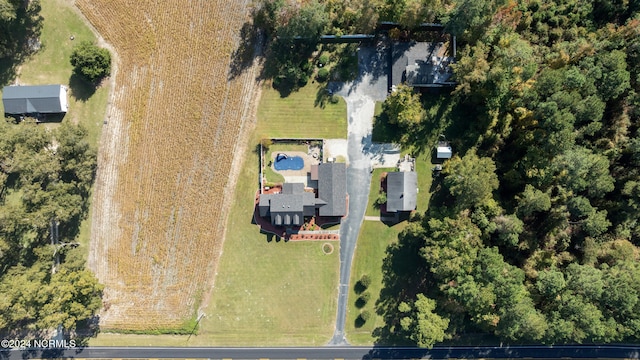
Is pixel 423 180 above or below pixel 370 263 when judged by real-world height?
above

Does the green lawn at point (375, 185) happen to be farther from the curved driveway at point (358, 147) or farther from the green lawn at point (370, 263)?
the green lawn at point (370, 263)

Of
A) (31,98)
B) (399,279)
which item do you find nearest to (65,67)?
(31,98)

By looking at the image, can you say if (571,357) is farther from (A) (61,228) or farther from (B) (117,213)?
(A) (61,228)

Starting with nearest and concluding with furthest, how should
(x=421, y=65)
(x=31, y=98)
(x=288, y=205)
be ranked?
(x=31, y=98) → (x=288, y=205) → (x=421, y=65)

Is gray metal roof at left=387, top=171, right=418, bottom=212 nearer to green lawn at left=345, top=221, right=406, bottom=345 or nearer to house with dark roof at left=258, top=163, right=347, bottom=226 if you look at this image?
green lawn at left=345, top=221, right=406, bottom=345

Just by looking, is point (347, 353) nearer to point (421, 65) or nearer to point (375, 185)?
point (375, 185)
